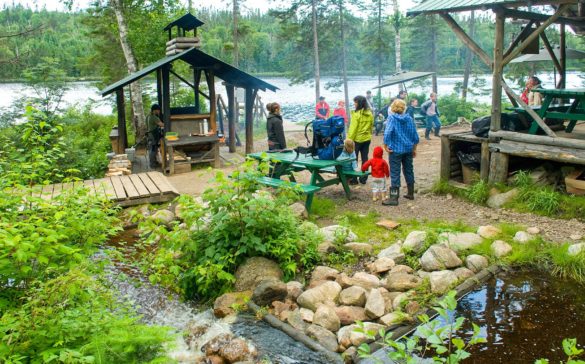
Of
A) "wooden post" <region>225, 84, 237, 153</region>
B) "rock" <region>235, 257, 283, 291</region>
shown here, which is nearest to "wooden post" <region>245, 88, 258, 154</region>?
"wooden post" <region>225, 84, 237, 153</region>

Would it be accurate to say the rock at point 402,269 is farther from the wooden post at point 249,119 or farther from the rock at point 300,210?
the wooden post at point 249,119

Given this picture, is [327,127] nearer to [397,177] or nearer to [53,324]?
[397,177]

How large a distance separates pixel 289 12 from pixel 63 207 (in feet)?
72.8

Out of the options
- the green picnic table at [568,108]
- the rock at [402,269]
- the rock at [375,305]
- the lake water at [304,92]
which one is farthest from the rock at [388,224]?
the lake water at [304,92]

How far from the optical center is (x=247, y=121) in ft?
44.0

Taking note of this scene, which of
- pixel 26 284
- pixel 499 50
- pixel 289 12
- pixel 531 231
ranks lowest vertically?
pixel 531 231

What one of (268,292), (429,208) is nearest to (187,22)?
(429,208)

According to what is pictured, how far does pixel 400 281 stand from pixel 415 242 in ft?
2.97

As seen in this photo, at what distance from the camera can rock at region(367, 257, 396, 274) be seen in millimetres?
5971

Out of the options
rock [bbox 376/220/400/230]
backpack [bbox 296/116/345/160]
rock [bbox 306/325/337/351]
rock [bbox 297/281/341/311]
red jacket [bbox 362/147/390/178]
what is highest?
backpack [bbox 296/116/345/160]

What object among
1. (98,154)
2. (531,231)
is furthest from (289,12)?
(531,231)

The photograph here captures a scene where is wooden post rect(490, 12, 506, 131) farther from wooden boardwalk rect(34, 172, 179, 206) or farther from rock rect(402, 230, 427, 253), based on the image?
wooden boardwalk rect(34, 172, 179, 206)

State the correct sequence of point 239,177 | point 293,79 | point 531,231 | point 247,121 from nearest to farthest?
point 239,177 → point 531,231 → point 247,121 → point 293,79

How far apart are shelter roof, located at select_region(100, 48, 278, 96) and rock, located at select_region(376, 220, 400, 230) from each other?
597cm
